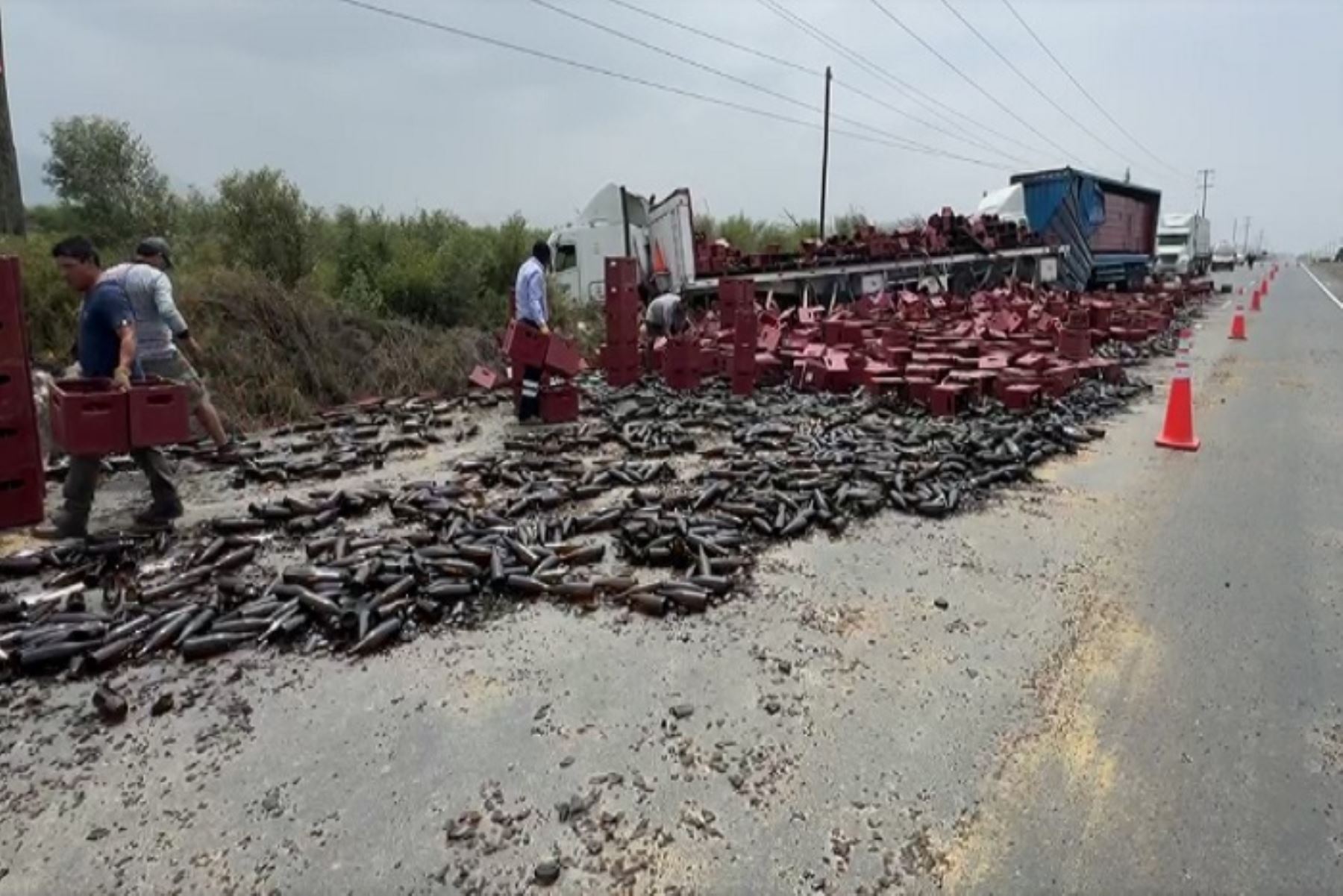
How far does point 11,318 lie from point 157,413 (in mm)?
1028

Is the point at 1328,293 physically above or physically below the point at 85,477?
above

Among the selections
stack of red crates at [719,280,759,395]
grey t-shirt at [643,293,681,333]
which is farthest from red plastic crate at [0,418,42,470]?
grey t-shirt at [643,293,681,333]

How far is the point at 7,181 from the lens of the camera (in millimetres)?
10961

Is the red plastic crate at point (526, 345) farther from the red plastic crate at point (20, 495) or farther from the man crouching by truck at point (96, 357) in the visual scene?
the red plastic crate at point (20, 495)

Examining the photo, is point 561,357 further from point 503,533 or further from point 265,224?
point 265,224

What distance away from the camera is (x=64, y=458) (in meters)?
8.05

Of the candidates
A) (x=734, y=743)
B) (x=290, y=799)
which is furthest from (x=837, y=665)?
(x=290, y=799)

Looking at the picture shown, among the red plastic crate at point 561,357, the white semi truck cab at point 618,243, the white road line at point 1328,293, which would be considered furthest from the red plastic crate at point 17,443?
the white road line at point 1328,293

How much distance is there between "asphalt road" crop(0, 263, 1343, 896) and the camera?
259 cm

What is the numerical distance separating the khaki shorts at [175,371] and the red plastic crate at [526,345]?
3.38m

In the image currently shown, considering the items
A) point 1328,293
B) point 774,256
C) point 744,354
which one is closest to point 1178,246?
point 1328,293

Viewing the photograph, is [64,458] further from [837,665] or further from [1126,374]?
[1126,374]

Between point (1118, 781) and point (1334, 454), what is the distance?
23.6ft

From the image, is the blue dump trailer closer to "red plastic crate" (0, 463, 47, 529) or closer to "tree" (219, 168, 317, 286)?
"tree" (219, 168, 317, 286)
